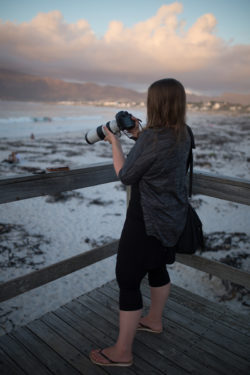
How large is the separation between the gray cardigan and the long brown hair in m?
0.04

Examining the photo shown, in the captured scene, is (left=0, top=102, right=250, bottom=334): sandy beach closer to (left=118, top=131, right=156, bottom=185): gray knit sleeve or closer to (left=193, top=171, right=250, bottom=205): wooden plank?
(left=118, top=131, right=156, bottom=185): gray knit sleeve

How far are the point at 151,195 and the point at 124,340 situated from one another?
0.88m

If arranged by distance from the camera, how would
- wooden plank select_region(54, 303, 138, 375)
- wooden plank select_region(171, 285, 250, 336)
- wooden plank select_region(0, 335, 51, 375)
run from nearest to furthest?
wooden plank select_region(0, 335, 51, 375)
wooden plank select_region(54, 303, 138, 375)
wooden plank select_region(171, 285, 250, 336)

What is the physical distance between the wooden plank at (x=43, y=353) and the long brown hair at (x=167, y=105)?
1501 millimetres

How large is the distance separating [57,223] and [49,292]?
7.02ft

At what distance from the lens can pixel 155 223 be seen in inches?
56.5

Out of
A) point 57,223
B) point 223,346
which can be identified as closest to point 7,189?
point 223,346

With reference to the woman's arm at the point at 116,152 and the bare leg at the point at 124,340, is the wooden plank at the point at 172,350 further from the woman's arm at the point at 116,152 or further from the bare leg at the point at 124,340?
the woman's arm at the point at 116,152

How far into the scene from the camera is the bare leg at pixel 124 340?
1.58 meters

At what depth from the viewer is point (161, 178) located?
1.37m

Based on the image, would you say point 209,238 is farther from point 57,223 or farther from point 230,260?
point 57,223

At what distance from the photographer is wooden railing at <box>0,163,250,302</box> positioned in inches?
65.4

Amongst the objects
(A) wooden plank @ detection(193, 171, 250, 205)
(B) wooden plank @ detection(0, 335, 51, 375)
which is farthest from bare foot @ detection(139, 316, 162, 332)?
(A) wooden plank @ detection(193, 171, 250, 205)

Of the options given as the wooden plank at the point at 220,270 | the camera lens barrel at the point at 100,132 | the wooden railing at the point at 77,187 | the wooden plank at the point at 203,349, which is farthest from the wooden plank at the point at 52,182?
the wooden plank at the point at 203,349
